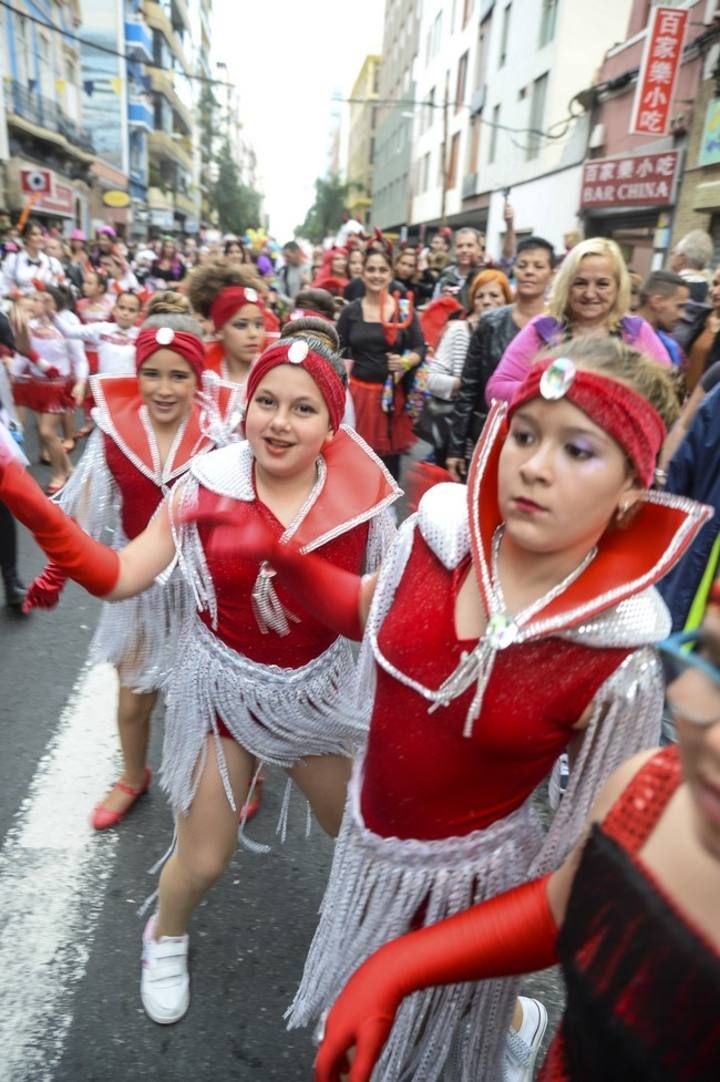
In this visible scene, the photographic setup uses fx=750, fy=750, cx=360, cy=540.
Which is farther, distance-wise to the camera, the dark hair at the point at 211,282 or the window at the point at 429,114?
the window at the point at 429,114

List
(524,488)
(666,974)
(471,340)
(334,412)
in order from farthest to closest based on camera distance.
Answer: (471,340), (334,412), (524,488), (666,974)

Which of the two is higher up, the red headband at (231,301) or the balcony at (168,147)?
the balcony at (168,147)

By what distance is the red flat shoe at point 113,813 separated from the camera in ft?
8.41

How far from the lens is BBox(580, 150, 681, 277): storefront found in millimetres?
11250

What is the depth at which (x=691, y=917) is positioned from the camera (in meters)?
0.75

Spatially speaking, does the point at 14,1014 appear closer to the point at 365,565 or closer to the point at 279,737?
the point at 279,737

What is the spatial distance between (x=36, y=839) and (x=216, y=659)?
3.67 ft

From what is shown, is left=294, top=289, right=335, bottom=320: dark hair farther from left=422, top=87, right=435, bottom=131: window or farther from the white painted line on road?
left=422, top=87, right=435, bottom=131: window

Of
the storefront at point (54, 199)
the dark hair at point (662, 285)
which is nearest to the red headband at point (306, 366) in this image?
the dark hair at point (662, 285)

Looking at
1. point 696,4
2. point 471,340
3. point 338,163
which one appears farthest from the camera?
point 338,163

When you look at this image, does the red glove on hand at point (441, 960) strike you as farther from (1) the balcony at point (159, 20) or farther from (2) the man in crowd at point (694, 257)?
(1) the balcony at point (159, 20)

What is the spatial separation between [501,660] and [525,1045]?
1227 millimetres

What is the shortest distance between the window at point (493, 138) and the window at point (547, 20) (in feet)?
11.4

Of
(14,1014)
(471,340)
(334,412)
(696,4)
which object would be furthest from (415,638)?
(696,4)
